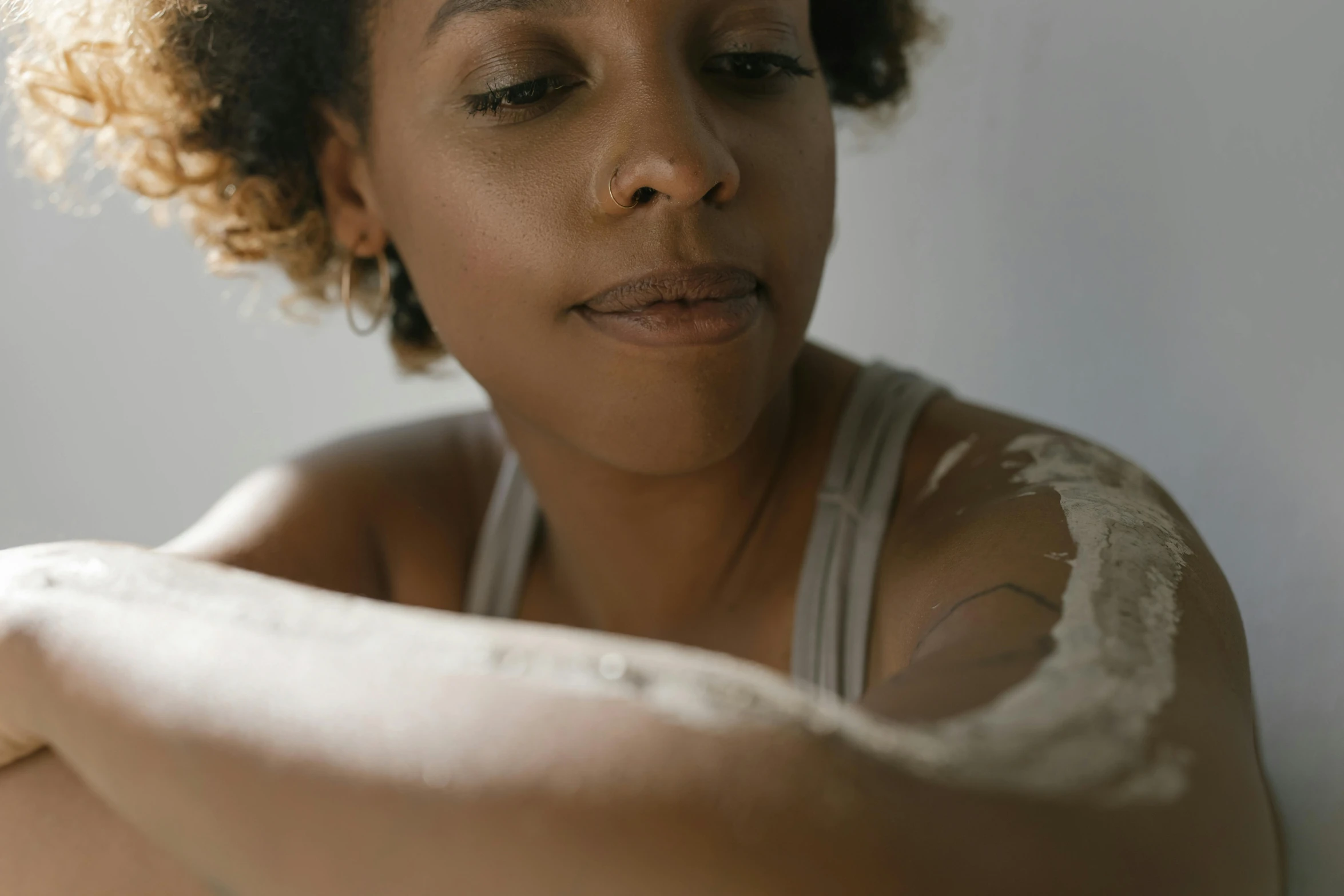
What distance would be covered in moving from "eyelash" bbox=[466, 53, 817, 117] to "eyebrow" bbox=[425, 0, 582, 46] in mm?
49

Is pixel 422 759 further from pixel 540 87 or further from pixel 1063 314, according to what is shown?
Answer: pixel 1063 314

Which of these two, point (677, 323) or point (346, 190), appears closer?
point (677, 323)

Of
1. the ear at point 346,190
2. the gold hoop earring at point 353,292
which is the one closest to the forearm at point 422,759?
the ear at point 346,190

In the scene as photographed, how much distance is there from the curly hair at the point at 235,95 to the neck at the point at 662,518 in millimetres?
337

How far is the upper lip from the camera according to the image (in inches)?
33.1

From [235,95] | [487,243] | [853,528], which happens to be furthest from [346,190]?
[853,528]

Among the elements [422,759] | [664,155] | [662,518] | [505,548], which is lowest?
[505,548]

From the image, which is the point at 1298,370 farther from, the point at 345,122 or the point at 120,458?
the point at 120,458

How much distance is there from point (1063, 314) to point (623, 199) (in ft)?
2.36

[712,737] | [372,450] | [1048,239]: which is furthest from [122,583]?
[1048,239]

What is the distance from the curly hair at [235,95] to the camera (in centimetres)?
109

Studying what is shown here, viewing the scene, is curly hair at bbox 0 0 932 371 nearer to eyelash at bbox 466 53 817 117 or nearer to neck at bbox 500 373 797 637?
eyelash at bbox 466 53 817 117

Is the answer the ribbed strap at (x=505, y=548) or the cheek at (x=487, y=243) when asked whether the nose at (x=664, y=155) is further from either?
the ribbed strap at (x=505, y=548)

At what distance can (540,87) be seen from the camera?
2.83 feet
